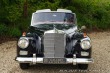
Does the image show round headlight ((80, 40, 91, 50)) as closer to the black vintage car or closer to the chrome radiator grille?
the black vintage car

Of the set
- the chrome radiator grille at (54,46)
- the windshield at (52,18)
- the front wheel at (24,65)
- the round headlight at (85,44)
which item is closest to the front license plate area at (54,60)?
the chrome radiator grille at (54,46)

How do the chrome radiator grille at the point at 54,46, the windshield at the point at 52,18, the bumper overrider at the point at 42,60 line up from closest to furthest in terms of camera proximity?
the bumper overrider at the point at 42,60, the chrome radiator grille at the point at 54,46, the windshield at the point at 52,18

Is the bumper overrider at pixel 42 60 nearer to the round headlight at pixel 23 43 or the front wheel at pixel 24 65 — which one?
the round headlight at pixel 23 43

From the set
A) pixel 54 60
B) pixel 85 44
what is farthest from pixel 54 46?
pixel 85 44

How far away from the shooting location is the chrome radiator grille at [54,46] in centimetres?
798

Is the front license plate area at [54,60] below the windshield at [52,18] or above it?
below

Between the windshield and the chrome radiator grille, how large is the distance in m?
1.59

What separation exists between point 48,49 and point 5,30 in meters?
6.77

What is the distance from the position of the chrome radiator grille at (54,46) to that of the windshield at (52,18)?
1585 mm

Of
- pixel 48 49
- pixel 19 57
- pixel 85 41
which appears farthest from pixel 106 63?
pixel 19 57

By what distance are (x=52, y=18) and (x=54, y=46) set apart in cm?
195

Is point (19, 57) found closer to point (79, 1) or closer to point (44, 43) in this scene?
point (44, 43)

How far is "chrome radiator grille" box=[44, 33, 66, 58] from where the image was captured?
7.98 meters

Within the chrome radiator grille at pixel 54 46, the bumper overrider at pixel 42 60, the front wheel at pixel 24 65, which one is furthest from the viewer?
the front wheel at pixel 24 65
